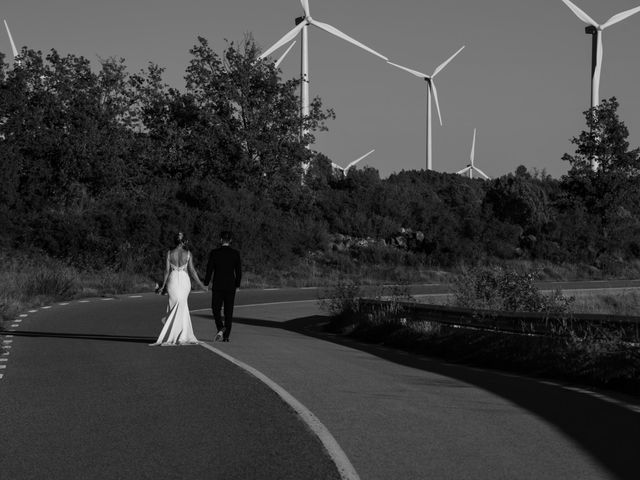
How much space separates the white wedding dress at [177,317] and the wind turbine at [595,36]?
37940mm

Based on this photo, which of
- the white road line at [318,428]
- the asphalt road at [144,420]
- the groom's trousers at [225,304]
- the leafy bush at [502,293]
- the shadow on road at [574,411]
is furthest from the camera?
the leafy bush at [502,293]

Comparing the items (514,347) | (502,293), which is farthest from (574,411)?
(502,293)

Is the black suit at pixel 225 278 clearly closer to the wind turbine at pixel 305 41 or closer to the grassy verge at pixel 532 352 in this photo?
the grassy verge at pixel 532 352

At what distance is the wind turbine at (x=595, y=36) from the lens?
5106 centimetres

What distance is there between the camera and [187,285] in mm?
17188

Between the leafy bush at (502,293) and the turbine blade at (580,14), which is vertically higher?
the turbine blade at (580,14)

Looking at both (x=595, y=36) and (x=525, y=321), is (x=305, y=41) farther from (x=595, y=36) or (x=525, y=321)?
(x=525, y=321)

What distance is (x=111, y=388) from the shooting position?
38.2ft

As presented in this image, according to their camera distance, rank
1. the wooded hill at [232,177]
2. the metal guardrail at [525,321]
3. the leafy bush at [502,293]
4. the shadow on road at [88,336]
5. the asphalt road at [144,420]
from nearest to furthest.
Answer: the asphalt road at [144,420] < the metal guardrail at [525,321] < the shadow on road at [88,336] < the leafy bush at [502,293] < the wooded hill at [232,177]

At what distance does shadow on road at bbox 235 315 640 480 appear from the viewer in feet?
26.6

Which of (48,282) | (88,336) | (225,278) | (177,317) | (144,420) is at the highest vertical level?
(48,282)

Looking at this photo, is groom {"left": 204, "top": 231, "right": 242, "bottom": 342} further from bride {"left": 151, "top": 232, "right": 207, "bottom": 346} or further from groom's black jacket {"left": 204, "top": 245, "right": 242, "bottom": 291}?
bride {"left": 151, "top": 232, "right": 207, "bottom": 346}

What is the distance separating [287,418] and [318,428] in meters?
0.61

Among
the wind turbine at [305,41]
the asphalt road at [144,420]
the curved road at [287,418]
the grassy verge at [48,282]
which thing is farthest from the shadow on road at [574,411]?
the wind turbine at [305,41]
